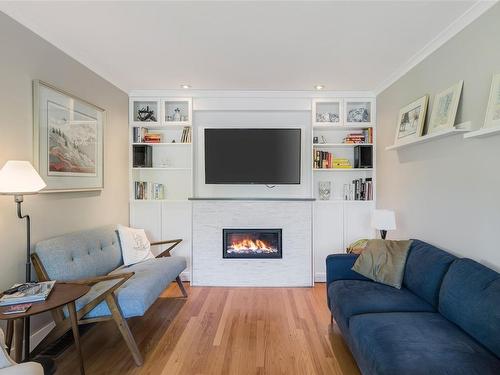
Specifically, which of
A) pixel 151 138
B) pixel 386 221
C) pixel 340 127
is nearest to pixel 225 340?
pixel 386 221

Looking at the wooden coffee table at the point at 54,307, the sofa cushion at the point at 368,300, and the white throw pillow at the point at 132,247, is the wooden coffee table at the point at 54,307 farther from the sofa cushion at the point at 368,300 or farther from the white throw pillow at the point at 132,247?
the sofa cushion at the point at 368,300

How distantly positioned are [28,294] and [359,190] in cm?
355

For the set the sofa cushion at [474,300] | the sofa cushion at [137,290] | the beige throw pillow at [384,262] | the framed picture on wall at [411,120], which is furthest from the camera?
the framed picture on wall at [411,120]

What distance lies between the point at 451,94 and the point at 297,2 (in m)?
1.40

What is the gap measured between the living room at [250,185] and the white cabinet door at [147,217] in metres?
0.02

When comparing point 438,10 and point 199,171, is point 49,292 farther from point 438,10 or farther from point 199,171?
point 438,10

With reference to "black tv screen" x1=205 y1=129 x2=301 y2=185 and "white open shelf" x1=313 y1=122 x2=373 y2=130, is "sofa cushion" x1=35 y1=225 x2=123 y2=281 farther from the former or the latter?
"white open shelf" x1=313 y1=122 x2=373 y2=130

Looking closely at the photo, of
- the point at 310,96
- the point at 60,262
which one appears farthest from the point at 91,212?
the point at 310,96

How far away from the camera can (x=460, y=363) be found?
53.9 inches

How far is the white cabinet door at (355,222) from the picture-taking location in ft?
12.4

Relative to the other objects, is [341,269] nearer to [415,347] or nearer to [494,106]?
[415,347]

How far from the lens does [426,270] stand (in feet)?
7.00

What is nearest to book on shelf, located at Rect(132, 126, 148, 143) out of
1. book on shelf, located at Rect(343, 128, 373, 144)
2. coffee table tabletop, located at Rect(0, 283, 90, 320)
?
coffee table tabletop, located at Rect(0, 283, 90, 320)

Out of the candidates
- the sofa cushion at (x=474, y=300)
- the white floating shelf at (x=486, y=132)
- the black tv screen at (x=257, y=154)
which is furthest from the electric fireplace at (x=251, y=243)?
the white floating shelf at (x=486, y=132)
